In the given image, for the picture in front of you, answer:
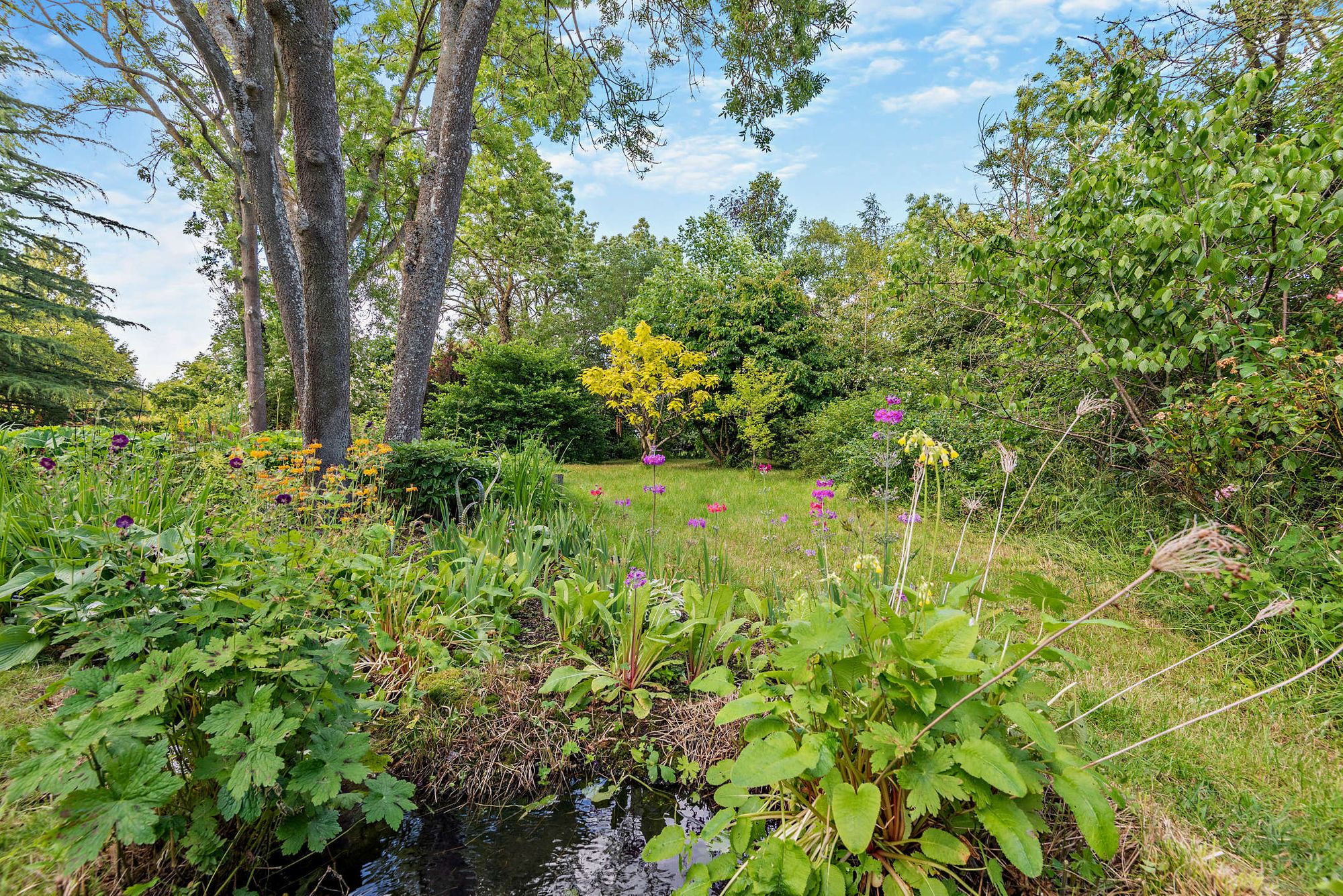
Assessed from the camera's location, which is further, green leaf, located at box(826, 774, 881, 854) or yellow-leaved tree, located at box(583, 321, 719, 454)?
yellow-leaved tree, located at box(583, 321, 719, 454)

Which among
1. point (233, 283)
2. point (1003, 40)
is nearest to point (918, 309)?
point (1003, 40)

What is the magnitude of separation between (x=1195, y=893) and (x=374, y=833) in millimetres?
2209

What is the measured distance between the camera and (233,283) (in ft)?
51.9

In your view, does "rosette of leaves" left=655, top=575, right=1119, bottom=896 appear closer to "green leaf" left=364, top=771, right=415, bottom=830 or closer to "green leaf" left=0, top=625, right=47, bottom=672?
"green leaf" left=364, top=771, right=415, bottom=830

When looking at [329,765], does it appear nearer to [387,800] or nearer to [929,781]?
[387,800]

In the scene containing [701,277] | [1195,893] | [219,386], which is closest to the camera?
[1195,893]

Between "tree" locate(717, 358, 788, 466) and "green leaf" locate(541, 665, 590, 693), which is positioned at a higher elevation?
"tree" locate(717, 358, 788, 466)

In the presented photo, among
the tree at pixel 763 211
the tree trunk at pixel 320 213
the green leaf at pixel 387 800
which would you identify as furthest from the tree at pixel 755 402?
the tree at pixel 763 211

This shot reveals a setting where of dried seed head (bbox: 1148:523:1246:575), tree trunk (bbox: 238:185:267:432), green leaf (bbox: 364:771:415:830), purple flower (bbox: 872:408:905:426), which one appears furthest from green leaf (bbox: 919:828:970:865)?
tree trunk (bbox: 238:185:267:432)

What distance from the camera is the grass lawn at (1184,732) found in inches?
52.6

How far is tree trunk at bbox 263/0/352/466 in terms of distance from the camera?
368cm

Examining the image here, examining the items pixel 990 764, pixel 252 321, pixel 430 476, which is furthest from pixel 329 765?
pixel 252 321

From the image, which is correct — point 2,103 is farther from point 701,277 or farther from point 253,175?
point 701,277

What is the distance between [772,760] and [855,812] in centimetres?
19
